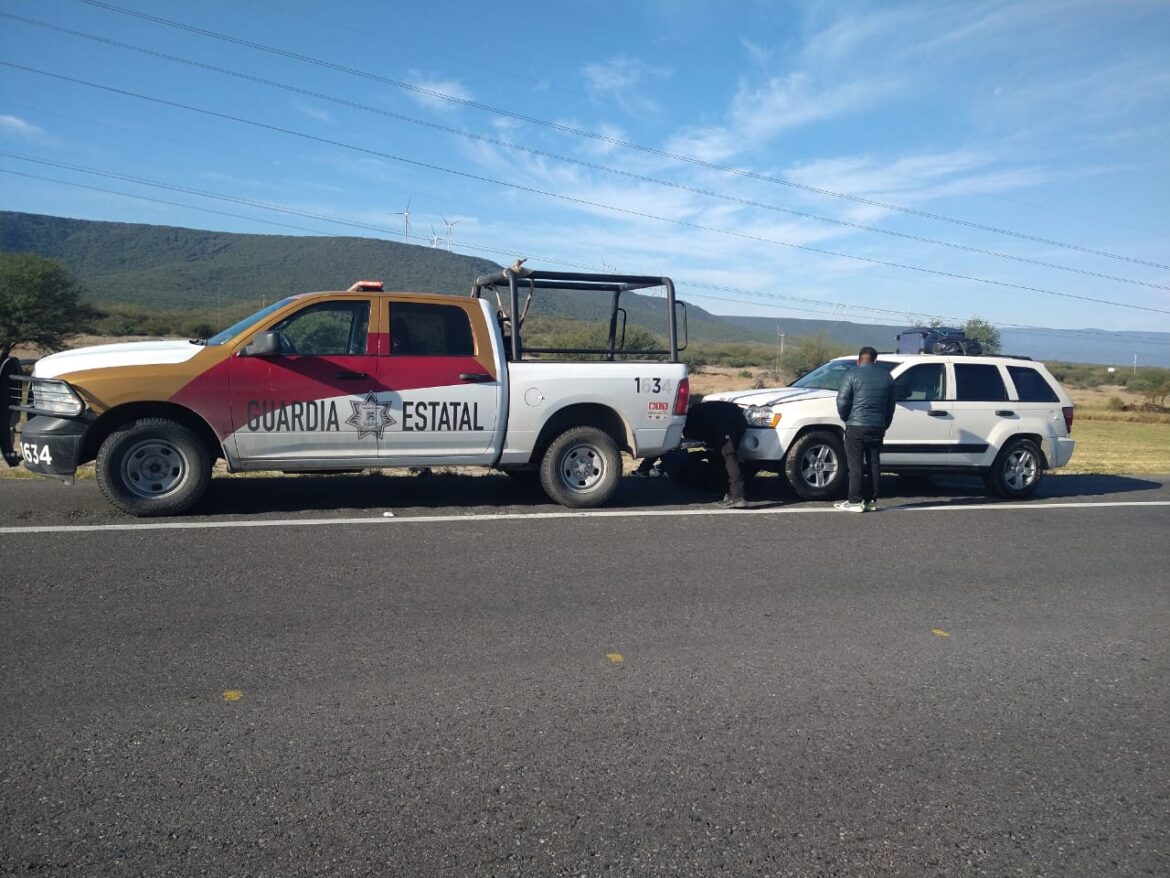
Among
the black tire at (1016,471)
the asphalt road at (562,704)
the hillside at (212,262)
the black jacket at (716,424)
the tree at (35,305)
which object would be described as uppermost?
the hillside at (212,262)

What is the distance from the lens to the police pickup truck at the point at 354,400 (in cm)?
766

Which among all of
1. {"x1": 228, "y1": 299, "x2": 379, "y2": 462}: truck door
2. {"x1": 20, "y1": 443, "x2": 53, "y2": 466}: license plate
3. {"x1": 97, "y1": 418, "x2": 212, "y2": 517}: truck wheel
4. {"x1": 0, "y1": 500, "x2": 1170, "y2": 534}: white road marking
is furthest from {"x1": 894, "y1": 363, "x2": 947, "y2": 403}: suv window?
{"x1": 20, "y1": 443, "x2": 53, "y2": 466}: license plate

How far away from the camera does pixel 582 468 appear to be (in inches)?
364

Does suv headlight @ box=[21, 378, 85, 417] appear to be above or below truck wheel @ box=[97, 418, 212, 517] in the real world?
above

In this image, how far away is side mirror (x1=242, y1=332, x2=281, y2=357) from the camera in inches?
307

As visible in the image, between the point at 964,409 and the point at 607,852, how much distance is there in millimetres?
9325

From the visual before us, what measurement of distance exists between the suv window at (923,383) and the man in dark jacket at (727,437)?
7.68ft

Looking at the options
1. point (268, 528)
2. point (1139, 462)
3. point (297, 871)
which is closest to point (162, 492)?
point (268, 528)

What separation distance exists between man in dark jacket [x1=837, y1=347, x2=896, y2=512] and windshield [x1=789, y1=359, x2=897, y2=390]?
1404 millimetres

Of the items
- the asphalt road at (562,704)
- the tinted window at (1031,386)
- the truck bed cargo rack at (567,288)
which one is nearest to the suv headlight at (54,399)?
the asphalt road at (562,704)

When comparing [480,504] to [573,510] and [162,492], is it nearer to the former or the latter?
[573,510]

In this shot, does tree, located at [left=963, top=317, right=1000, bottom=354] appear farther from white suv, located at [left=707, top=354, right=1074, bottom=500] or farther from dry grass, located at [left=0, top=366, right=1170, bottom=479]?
white suv, located at [left=707, top=354, right=1074, bottom=500]

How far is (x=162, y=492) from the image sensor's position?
25.6 feet

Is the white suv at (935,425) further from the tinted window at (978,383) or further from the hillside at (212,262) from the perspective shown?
the hillside at (212,262)
